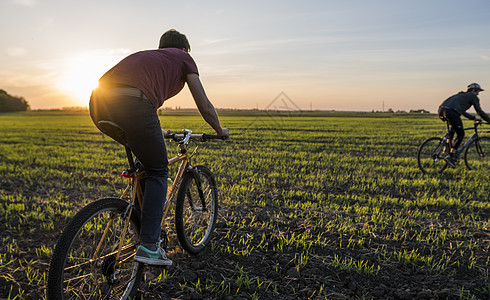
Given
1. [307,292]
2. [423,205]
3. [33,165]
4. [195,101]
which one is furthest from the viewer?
[33,165]

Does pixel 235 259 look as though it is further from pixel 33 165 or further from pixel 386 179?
pixel 33 165

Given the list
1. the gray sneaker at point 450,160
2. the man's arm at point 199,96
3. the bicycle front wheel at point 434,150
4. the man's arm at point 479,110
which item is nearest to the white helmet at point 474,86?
the man's arm at point 479,110

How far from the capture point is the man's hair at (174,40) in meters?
3.19

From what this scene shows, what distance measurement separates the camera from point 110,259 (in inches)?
108

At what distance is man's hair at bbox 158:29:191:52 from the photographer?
3.19 meters

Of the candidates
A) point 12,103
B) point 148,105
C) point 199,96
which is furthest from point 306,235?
point 12,103

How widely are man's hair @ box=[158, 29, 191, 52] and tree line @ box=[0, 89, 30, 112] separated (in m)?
118

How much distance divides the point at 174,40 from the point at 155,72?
0.55 meters

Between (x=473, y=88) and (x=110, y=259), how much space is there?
421 inches

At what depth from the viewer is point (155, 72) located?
9.21 feet

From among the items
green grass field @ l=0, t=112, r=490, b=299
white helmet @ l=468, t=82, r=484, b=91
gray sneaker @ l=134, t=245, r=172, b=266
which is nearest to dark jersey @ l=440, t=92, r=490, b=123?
white helmet @ l=468, t=82, r=484, b=91

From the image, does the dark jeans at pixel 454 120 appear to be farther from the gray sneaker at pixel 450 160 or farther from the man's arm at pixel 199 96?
the man's arm at pixel 199 96

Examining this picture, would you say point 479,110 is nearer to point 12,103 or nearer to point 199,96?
point 199,96

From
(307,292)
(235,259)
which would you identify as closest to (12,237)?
(235,259)
